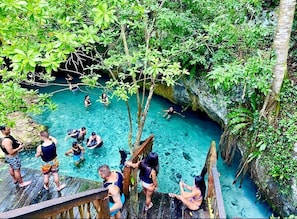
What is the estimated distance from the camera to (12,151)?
667cm

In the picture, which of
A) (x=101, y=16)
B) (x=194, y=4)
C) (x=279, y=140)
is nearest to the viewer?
(x=101, y=16)

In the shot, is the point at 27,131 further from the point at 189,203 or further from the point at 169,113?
the point at 189,203

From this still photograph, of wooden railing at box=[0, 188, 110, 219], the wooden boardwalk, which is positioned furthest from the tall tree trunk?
wooden railing at box=[0, 188, 110, 219]

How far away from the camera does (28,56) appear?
172 inches

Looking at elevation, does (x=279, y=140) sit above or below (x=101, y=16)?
below

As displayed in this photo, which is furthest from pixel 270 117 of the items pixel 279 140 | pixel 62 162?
pixel 62 162

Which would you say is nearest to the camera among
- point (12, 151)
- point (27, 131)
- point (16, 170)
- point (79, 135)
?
point (12, 151)

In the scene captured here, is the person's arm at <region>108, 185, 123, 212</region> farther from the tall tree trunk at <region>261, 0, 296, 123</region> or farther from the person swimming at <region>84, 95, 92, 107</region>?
the person swimming at <region>84, 95, 92, 107</region>

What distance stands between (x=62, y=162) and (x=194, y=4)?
679 centimetres

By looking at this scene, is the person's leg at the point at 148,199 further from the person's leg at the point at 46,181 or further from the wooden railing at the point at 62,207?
the person's leg at the point at 46,181

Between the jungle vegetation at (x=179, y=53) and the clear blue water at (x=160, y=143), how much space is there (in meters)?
0.98

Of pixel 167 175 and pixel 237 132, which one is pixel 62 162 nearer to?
pixel 167 175

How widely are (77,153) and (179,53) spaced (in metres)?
4.63

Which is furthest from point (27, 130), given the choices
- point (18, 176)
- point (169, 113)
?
point (169, 113)
